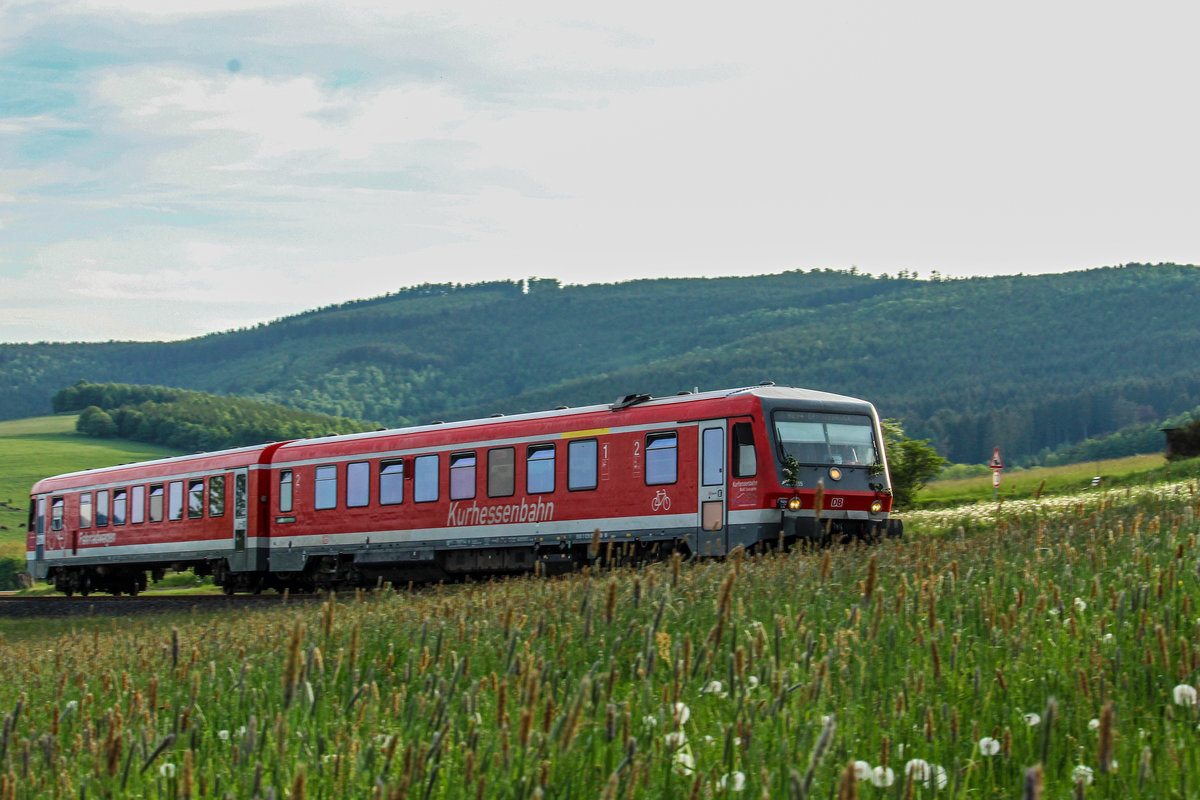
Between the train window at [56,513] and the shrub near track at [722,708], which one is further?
the train window at [56,513]

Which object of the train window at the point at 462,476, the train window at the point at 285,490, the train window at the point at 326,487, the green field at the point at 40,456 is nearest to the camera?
the train window at the point at 462,476

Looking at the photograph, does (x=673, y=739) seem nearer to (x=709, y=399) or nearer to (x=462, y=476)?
(x=709, y=399)

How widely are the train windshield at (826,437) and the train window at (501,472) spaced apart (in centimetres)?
529

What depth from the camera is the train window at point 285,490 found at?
27794mm

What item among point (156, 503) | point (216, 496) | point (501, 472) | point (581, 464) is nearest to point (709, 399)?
point (581, 464)

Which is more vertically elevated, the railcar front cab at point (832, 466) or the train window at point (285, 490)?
the railcar front cab at point (832, 466)

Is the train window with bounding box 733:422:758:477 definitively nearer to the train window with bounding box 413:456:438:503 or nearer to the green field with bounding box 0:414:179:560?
the train window with bounding box 413:456:438:503

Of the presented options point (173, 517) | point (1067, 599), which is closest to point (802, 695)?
point (1067, 599)

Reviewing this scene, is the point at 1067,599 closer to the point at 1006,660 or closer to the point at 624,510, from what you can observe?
the point at 1006,660

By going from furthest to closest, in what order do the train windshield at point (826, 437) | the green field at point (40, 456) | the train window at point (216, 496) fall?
the green field at point (40, 456)
the train window at point (216, 496)
the train windshield at point (826, 437)

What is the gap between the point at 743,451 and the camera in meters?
19.3

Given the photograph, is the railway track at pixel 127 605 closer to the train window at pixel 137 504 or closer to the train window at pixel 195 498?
the train window at pixel 195 498

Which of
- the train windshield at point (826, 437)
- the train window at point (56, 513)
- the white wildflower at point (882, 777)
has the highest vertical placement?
the train windshield at point (826, 437)

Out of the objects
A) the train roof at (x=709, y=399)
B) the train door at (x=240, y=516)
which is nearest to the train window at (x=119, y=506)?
the train door at (x=240, y=516)
